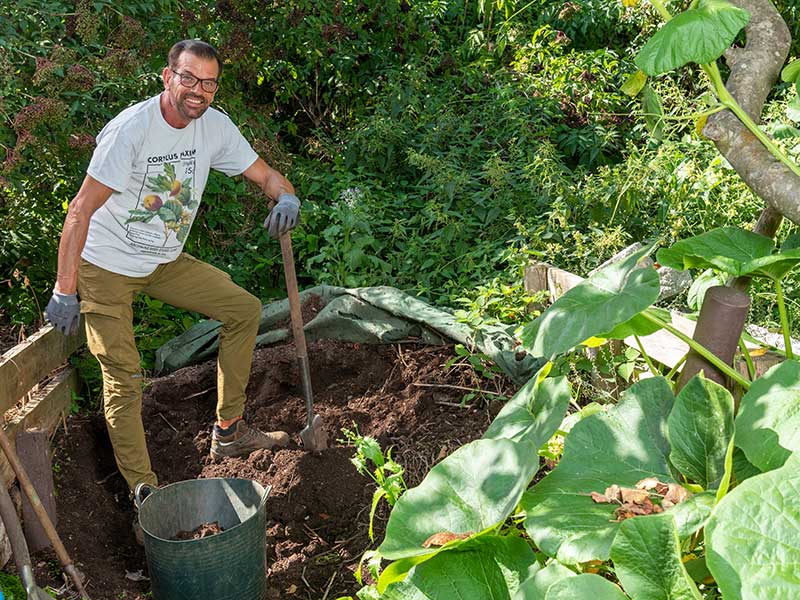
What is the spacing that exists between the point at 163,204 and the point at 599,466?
2391 mm

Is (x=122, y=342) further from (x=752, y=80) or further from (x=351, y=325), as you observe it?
(x=752, y=80)

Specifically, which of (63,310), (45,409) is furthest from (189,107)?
(45,409)

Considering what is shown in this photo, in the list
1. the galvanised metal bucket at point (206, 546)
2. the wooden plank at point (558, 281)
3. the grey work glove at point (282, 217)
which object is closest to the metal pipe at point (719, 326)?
the galvanised metal bucket at point (206, 546)

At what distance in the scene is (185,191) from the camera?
3490 mm

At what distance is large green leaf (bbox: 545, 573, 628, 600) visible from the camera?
113 centimetres

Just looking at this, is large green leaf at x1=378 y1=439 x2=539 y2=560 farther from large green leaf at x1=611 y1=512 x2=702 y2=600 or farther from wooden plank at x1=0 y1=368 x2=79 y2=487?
wooden plank at x1=0 y1=368 x2=79 y2=487

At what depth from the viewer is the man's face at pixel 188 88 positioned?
3229mm

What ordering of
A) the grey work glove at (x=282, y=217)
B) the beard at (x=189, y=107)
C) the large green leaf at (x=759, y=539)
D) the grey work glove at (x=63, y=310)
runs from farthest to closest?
the grey work glove at (x=282, y=217) < the beard at (x=189, y=107) < the grey work glove at (x=63, y=310) < the large green leaf at (x=759, y=539)

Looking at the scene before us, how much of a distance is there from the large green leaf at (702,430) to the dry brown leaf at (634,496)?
0.43 ft

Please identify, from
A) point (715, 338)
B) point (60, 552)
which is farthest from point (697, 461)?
point (60, 552)

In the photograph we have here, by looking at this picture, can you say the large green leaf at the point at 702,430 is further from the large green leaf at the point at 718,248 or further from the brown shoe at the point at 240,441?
the brown shoe at the point at 240,441

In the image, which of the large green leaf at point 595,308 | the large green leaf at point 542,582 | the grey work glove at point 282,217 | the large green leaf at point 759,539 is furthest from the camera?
the grey work glove at point 282,217

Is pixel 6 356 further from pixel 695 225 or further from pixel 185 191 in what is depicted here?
pixel 695 225

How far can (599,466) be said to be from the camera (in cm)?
152
